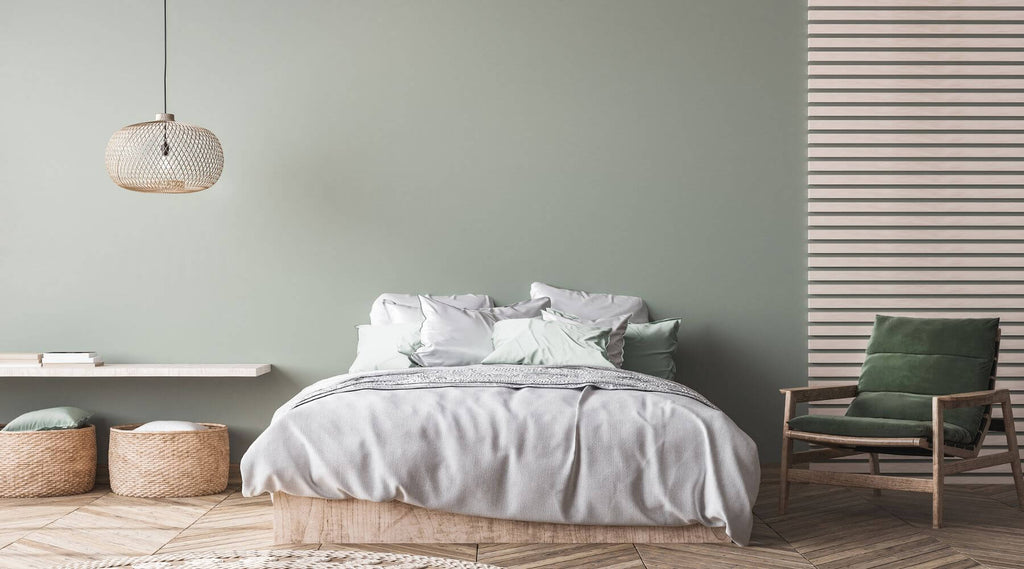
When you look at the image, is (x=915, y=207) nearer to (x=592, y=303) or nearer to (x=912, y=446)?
(x=912, y=446)

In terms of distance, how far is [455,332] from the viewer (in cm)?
480

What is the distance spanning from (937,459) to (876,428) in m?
0.30

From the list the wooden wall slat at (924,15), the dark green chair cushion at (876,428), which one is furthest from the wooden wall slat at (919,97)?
the dark green chair cushion at (876,428)

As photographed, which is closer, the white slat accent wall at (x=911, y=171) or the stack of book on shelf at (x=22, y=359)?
the stack of book on shelf at (x=22, y=359)

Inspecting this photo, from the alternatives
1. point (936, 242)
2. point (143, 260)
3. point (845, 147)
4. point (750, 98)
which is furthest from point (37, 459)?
point (936, 242)

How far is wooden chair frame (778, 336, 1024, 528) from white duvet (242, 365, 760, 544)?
0.90 m

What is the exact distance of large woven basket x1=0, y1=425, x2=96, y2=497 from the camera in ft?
15.6

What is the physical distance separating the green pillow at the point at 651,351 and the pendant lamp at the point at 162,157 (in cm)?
266

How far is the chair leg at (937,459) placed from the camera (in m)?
4.05

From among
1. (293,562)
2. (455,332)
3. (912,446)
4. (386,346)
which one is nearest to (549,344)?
(455,332)

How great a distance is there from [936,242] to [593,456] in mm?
3127

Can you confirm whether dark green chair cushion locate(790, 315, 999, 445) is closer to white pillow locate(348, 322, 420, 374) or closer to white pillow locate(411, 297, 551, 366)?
white pillow locate(411, 297, 551, 366)

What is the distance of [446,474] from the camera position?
3.56m

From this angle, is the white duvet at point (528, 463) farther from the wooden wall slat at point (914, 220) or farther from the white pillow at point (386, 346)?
the wooden wall slat at point (914, 220)
